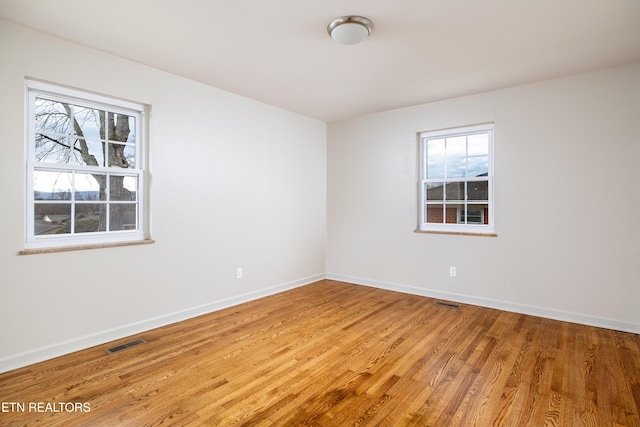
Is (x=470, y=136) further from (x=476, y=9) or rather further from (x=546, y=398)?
(x=546, y=398)

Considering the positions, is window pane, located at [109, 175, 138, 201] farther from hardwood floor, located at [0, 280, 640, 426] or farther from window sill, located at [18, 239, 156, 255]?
hardwood floor, located at [0, 280, 640, 426]

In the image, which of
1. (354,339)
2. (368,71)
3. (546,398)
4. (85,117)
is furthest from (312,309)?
(85,117)

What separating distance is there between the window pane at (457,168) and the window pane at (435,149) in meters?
0.16

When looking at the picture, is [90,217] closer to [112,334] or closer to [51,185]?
[51,185]

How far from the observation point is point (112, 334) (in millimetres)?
3057

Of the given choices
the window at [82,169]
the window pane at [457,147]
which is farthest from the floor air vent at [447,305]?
the window at [82,169]

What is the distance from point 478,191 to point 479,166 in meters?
0.32

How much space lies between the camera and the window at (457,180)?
13.7ft

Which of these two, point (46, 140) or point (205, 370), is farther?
point (46, 140)

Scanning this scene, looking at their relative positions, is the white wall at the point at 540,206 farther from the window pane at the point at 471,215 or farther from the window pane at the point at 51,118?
the window pane at the point at 51,118

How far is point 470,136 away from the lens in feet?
14.2

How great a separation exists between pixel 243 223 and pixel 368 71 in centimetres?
234

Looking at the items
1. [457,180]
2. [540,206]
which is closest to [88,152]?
[457,180]

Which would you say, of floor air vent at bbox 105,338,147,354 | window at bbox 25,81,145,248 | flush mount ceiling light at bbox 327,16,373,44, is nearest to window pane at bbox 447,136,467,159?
flush mount ceiling light at bbox 327,16,373,44
